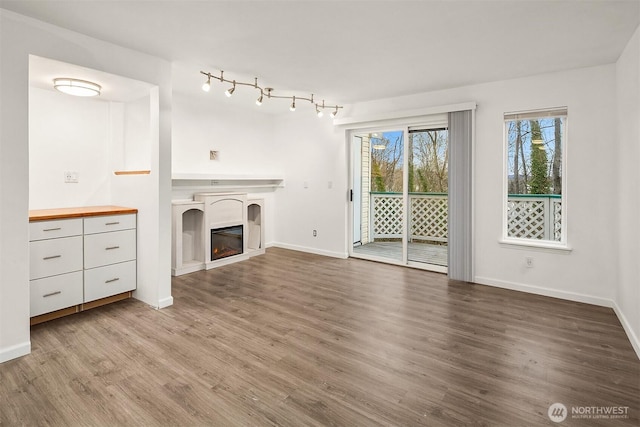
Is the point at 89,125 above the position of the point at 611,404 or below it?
above

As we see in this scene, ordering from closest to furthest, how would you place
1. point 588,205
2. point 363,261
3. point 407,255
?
point 588,205
point 407,255
point 363,261

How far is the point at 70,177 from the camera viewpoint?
3.53 metres

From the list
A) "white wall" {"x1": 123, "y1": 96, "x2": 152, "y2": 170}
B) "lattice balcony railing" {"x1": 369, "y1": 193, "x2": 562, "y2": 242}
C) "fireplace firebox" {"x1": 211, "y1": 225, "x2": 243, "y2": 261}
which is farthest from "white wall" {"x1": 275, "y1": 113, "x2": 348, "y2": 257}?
"white wall" {"x1": 123, "y1": 96, "x2": 152, "y2": 170}

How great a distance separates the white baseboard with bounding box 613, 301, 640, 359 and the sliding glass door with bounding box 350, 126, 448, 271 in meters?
1.81

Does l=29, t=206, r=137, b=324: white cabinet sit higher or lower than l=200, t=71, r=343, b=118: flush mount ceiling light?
lower

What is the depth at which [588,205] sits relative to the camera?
136 inches

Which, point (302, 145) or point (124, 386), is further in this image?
point (302, 145)

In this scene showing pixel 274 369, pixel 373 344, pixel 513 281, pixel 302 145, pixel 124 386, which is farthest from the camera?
pixel 302 145

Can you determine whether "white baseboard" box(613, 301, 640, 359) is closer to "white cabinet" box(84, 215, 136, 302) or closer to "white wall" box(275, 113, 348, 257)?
"white wall" box(275, 113, 348, 257)

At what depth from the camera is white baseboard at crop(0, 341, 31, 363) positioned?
2.31 m

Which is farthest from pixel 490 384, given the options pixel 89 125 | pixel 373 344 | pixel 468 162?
pixel 89 125

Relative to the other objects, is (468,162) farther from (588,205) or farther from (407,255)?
(407,255)

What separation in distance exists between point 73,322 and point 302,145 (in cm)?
414

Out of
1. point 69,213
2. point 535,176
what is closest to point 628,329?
point 535,176
